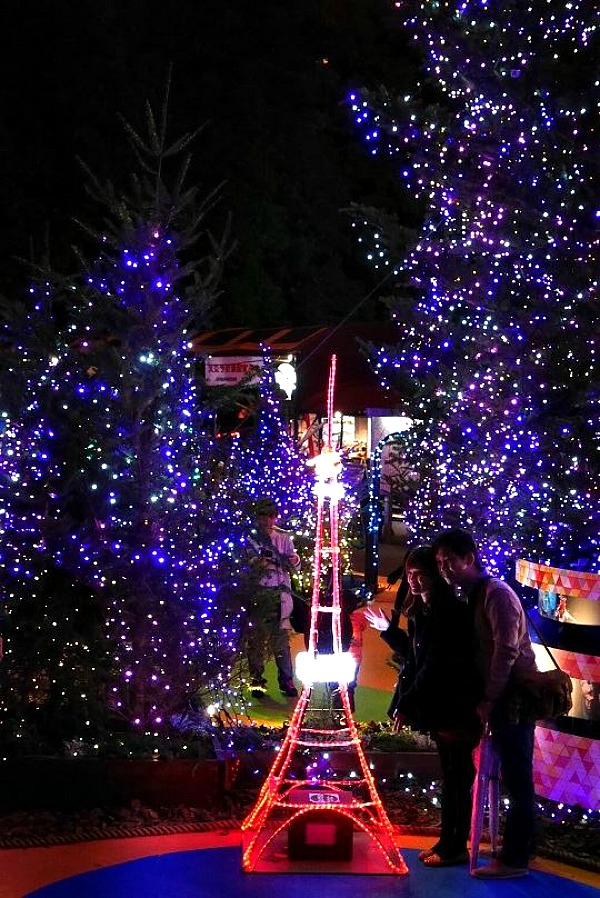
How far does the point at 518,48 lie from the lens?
9594mm

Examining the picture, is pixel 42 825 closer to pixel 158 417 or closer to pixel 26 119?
pixel 158 417

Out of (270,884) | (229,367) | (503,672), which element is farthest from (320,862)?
(229,367)

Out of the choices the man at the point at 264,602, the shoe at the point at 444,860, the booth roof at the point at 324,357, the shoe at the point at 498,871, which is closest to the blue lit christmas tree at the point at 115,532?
the man at the point at 264,602

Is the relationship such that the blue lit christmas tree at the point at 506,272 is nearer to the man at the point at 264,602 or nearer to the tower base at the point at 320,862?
the man at the point at 264,602

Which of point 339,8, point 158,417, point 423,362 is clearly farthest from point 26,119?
point 158,417

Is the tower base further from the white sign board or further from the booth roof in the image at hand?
the booth roof

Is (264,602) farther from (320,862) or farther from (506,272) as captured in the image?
(506,272)

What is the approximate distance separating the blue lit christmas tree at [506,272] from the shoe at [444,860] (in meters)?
2.83

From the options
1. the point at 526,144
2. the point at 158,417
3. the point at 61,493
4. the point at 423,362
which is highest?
the point at 526,144

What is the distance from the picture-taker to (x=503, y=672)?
20.0 ft

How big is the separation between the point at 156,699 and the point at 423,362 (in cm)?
438

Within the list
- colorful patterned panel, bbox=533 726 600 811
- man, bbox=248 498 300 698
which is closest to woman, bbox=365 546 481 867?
colorful patterned panel, bbox=533 726 600 811

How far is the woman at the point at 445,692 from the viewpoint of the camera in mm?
6336

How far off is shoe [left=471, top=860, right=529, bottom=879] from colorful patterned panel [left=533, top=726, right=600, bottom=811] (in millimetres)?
907
